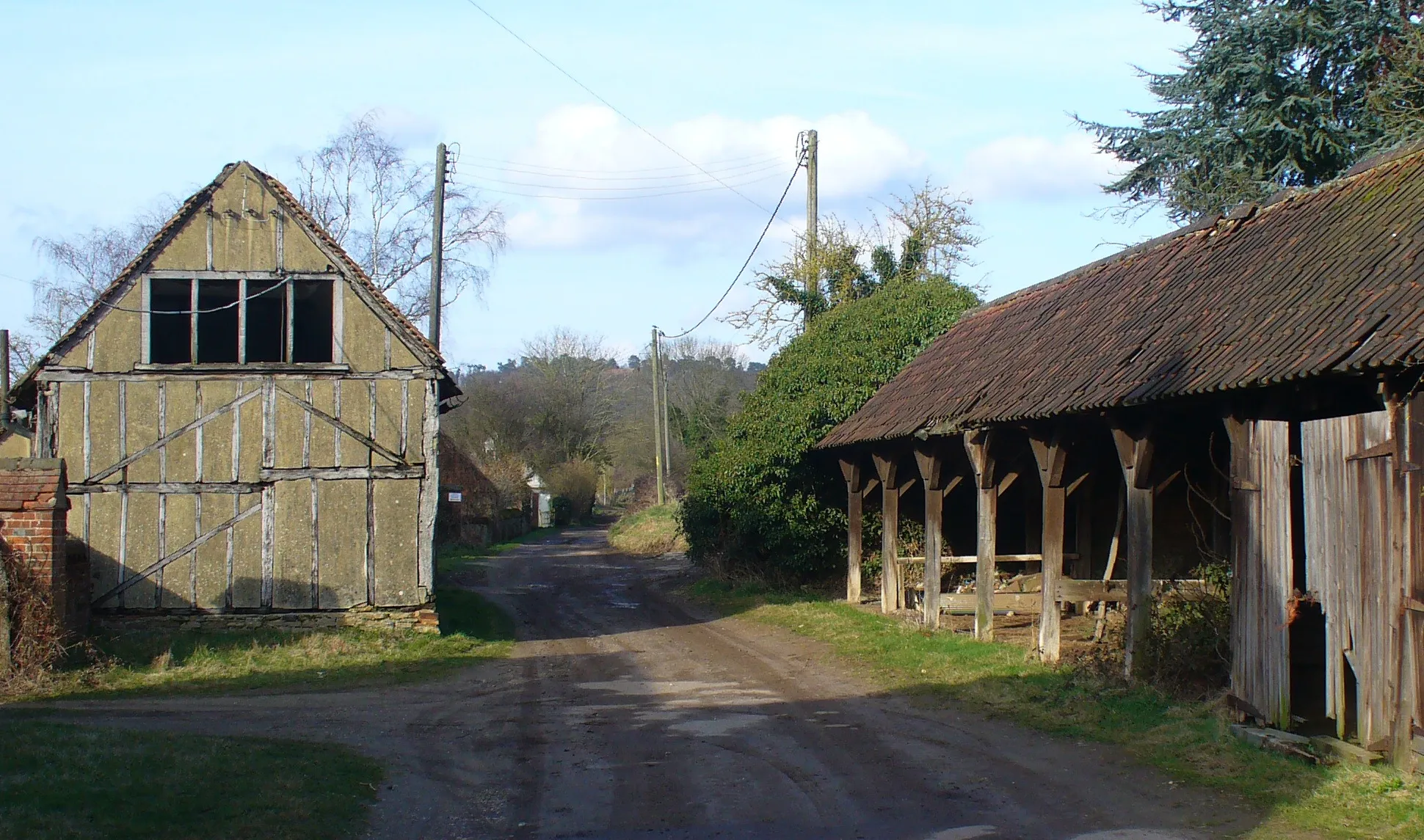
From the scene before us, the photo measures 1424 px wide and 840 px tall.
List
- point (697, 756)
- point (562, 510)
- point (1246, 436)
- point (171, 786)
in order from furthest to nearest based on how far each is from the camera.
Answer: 1. point (562, 510)
2. point (1246, 436)
3. point (697, 756)
4. point (171, 786)

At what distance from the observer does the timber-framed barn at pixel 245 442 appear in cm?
1548

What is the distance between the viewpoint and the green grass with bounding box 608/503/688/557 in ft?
119

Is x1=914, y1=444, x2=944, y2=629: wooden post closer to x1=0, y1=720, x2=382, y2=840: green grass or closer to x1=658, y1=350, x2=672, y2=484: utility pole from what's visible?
x1=0, y1=720, x2=382, y2=840: green grass

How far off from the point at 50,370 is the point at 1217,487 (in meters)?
15.4

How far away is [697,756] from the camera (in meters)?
9.10

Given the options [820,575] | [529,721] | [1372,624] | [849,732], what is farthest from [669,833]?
[820,575]

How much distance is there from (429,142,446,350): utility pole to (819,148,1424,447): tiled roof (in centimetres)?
910

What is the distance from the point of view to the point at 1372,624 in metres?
7.77

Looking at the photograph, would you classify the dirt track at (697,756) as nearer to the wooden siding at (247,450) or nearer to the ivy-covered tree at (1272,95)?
the wooden siding at (247,450)

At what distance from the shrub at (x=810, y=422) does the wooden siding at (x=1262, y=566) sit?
1189 cm

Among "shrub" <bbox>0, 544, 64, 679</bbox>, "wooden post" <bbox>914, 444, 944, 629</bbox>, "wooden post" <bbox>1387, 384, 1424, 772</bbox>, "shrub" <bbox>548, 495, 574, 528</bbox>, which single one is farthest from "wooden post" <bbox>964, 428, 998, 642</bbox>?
"shrub" <bbox>548, 495, 574, 528</bbox>

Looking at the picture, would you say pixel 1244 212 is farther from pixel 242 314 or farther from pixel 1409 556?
pixel 242 314

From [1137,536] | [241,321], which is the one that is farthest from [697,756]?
[241,321]

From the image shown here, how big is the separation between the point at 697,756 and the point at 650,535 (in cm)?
2836
